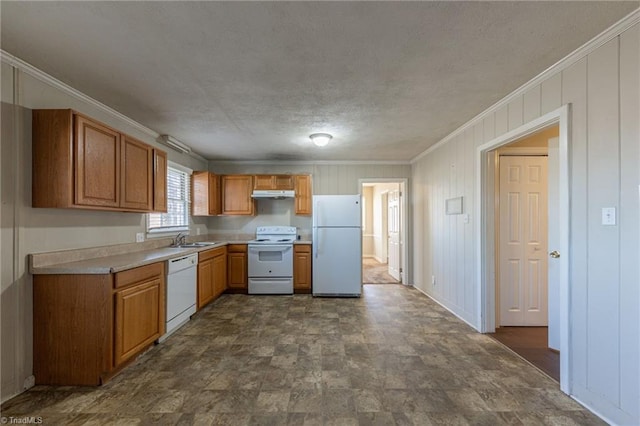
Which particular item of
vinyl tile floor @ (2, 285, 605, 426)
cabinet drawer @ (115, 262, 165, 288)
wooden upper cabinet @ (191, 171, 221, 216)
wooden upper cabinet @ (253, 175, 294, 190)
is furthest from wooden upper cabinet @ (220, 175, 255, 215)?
cabinet drawer @ (115, 262, 165, 288)

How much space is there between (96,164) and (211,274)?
2269 mm

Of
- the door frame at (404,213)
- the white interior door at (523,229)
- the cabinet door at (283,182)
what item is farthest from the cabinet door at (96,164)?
the white interior door at (523,229)

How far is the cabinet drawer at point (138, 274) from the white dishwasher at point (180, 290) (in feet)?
0.61

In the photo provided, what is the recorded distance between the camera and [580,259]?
203 cm

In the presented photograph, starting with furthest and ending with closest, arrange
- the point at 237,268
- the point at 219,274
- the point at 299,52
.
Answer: the point at 237,268 → the point at 219,274 → the point at 299,52

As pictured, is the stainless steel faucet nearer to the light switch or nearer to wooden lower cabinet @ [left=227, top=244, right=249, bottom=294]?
wooden lower cabinet @ [left=227, top=244, right=249, bottom=294]

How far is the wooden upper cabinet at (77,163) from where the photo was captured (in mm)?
2230

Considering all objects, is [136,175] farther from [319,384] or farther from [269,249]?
[319,384]

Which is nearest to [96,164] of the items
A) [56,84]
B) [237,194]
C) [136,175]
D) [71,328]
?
[136,175]

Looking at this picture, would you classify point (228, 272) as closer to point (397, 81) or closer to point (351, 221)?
point (351, 221)

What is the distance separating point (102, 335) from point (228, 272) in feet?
9.24

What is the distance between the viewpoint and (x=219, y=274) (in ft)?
15.3

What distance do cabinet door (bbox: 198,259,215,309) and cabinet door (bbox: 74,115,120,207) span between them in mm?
1529

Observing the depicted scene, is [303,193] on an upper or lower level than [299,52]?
lower
